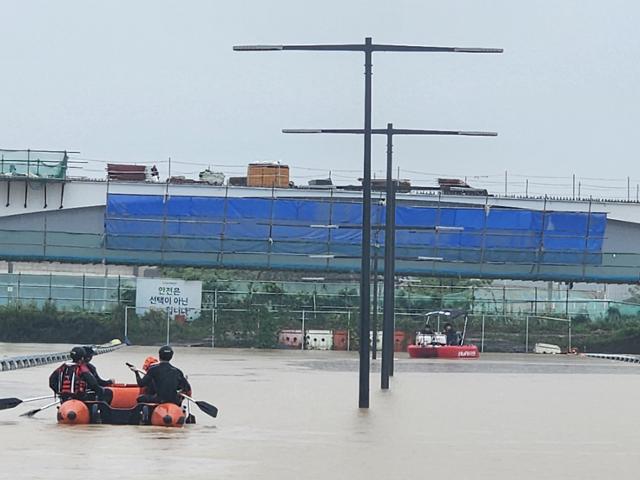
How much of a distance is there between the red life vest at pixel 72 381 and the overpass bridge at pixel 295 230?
187 ft

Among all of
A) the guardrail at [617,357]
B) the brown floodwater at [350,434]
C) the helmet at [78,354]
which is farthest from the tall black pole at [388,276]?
the guardrail at [617,357]

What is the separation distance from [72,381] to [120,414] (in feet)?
2.96

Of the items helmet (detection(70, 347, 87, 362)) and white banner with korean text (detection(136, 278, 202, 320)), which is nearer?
helmet (detection(70, 347, 87, 362))

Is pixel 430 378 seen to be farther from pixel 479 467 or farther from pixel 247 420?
pixel 479 467

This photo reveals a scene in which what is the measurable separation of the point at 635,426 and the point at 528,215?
5628cm

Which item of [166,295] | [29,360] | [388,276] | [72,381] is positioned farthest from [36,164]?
[72,381]

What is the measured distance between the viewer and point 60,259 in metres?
84.1

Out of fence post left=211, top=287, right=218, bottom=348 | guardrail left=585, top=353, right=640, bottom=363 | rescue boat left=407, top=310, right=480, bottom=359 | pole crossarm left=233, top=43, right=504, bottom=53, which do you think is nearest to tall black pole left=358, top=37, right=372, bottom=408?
pole crossarm left=233, top=43, right=504, bottom=53

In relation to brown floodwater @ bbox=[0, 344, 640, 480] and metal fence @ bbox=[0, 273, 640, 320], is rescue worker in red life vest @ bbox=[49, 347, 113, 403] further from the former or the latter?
metal fence @ bbox=[0, 273, 640, 320]

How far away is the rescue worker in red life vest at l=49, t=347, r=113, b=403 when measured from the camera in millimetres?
26547

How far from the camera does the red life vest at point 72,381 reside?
2655cm

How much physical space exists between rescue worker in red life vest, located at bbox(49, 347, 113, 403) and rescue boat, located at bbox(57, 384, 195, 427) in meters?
0.16

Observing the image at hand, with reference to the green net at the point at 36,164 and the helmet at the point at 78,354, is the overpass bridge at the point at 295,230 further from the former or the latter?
the helmet at the point at 78,354

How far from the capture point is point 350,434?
2702cm
